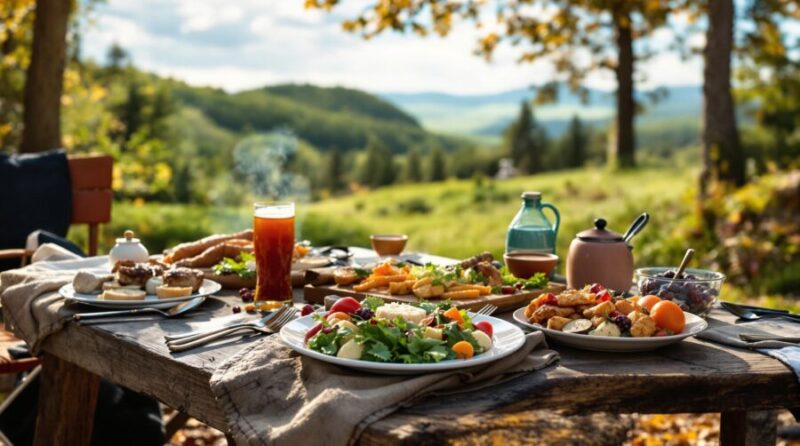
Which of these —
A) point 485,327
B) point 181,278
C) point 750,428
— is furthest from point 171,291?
point 750,428

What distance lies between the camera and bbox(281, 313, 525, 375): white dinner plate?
1.57 metres

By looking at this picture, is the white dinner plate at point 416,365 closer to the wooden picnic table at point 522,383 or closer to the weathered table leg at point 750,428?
Result: the wooden picnic table at point 522,383

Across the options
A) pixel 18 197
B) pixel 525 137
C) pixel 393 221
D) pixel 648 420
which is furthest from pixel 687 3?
pixel 525 137

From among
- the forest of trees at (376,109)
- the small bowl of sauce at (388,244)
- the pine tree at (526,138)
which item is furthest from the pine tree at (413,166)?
the small bowl of sauce at (388,244)

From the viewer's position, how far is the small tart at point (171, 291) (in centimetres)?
231

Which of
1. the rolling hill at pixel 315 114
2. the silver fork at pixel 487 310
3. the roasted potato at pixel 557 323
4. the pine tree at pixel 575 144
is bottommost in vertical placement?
the silver fork at pixel 487 310

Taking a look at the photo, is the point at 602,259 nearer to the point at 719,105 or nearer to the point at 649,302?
the point at 649,302

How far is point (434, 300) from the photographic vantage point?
7.25 ft

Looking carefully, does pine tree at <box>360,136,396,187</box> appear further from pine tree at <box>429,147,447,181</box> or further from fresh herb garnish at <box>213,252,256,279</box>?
fresh herb garnish at <box>213,252,256,279</box>

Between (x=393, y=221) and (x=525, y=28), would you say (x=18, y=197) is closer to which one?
(x=525, y=28)

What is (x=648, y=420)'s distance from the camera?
4465mm

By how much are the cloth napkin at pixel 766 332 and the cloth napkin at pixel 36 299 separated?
1.63 meters

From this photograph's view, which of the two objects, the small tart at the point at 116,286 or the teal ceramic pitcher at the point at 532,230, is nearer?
the small tart at the point at 116,286

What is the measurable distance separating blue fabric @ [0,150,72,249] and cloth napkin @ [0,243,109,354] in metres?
1.54
